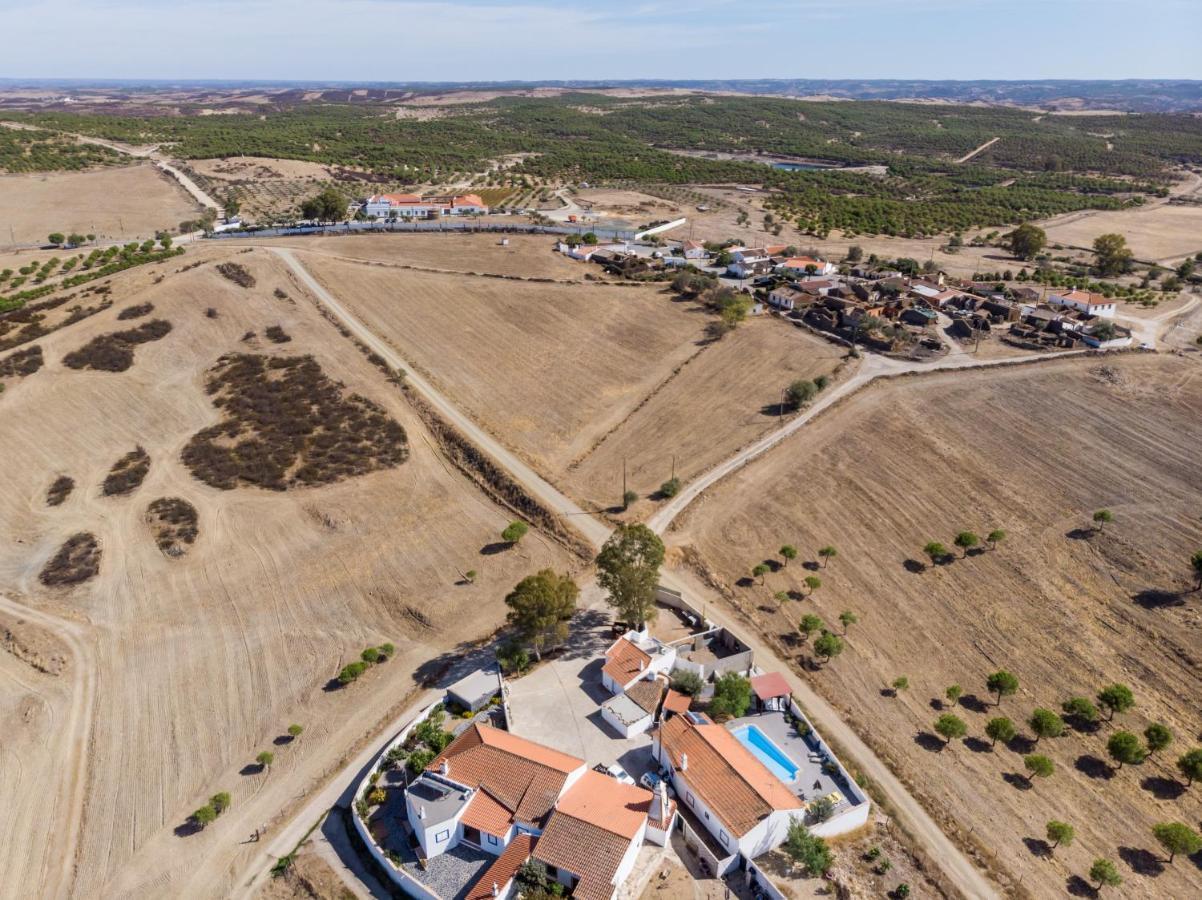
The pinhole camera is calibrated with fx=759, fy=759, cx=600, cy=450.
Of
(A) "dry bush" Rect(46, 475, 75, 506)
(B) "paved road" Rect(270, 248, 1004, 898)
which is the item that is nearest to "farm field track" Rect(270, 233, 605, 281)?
(B) "paved road" Rect(270, 248, 1004, 898)

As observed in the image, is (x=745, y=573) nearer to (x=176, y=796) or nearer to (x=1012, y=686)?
(x=1012, y=686)

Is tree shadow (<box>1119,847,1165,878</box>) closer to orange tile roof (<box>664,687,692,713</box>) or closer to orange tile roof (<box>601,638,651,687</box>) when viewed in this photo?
orange tile roof (<box>664,687,692,713</box>)

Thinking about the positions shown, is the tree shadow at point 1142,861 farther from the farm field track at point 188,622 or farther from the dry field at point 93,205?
the dry field at point 93,205

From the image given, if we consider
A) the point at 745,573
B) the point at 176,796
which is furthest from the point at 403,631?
the point at 745,573

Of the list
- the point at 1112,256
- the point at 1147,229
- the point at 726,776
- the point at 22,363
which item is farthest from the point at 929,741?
the point at 1147,229

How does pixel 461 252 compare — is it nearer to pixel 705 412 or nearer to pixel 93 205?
pixel 705 412
